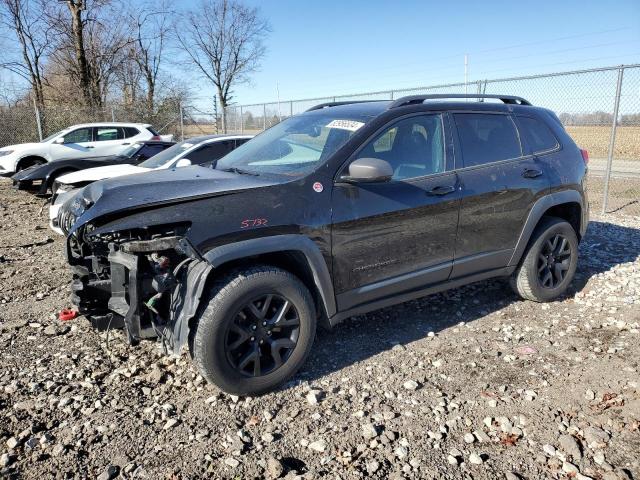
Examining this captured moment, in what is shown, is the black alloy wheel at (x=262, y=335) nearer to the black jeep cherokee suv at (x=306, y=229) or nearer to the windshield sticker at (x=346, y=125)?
the black jeep cherokee suv at (x=306, y=229)

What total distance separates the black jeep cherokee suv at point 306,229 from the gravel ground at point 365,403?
1.20ft

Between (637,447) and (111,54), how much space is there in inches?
1027

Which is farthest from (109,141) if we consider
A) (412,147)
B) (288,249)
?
(288,249)

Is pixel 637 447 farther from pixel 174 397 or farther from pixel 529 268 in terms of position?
pixel 174 397

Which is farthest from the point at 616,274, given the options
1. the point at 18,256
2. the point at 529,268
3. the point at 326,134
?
the point at 18,256

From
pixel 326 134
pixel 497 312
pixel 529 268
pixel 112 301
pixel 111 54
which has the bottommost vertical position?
pixel 497 312

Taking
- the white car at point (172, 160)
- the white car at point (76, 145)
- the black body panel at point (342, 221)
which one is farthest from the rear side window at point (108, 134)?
the black body panel at point (342, 221)

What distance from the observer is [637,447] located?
2.57 meters

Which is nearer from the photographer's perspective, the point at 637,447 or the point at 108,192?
the point at 637,447

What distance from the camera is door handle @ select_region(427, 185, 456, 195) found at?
363 cm

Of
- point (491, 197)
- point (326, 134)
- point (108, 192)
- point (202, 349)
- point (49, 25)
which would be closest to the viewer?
point (202, 349)

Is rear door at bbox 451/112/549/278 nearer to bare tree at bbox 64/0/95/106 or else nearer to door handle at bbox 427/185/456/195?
door handle at bbox 427/185/456/195

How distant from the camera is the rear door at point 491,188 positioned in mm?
3873

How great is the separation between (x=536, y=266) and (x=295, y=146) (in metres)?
2.50
